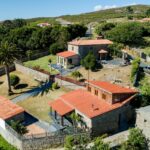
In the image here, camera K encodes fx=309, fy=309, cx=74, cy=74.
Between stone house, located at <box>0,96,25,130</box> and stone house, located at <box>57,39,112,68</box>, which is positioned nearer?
stone house, located at <box>0,96,25,130</box>

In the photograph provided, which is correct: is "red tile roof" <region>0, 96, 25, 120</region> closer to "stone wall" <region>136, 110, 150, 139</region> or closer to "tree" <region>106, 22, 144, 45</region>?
"stone wall" <region>136, 110, 150, 139</region>

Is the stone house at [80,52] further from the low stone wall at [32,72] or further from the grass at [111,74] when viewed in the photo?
the low stone wall at [32,72]

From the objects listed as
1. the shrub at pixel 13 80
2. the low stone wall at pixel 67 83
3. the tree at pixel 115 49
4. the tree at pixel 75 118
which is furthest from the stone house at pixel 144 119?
the shrub at pixel 13 80

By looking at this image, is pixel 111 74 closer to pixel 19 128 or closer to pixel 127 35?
pixel 127 35

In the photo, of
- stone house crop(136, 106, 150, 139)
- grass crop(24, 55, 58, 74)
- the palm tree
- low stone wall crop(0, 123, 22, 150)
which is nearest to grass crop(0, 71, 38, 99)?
grass crop(24, 55, 58, 74)

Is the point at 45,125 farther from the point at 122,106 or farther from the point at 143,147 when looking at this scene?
the point at 143,147
